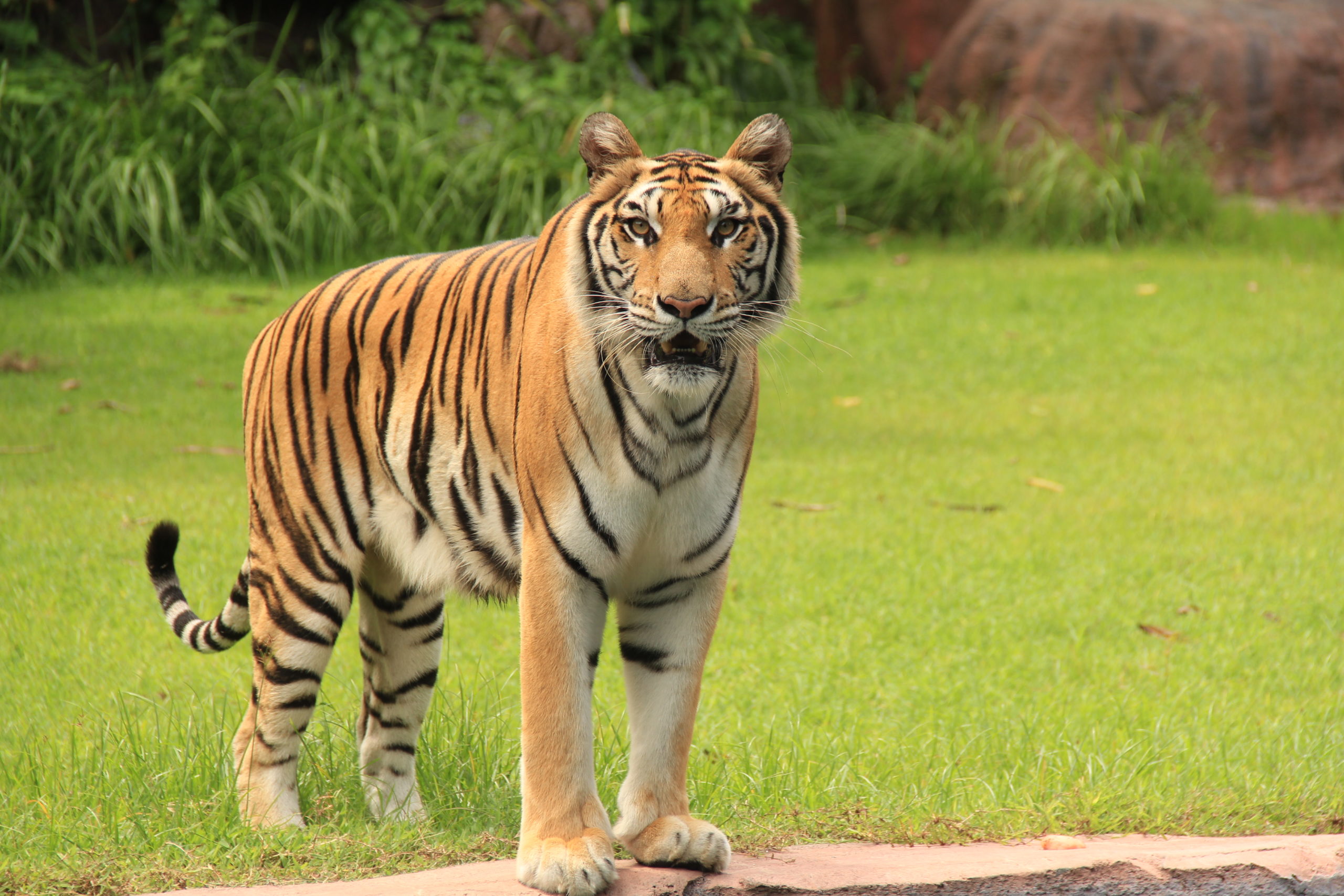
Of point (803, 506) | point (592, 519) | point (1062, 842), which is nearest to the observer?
point (592, 519)

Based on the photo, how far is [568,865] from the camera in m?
2.69

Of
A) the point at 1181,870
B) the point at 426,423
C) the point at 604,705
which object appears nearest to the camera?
the point at 1181,870

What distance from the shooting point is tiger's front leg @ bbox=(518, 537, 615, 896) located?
279 centimetres

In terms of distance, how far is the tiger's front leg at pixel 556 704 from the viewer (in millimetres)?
2791

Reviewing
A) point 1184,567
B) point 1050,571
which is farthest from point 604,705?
point 1184,567

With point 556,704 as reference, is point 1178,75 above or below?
above

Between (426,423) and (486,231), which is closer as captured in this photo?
(426,423)

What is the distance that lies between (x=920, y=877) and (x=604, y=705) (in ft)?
5.46

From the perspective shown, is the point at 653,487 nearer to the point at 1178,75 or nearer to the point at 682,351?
the point at 682,351

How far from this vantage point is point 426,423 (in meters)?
3.27

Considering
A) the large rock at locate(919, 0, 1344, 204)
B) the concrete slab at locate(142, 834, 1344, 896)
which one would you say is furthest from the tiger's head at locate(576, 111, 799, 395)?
the large rock at locate(919, 0, 1344, 204)

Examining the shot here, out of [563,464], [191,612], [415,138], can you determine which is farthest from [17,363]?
[563,464]

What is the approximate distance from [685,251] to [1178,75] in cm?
1028

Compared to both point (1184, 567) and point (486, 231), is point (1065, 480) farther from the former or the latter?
point (486, 231)
